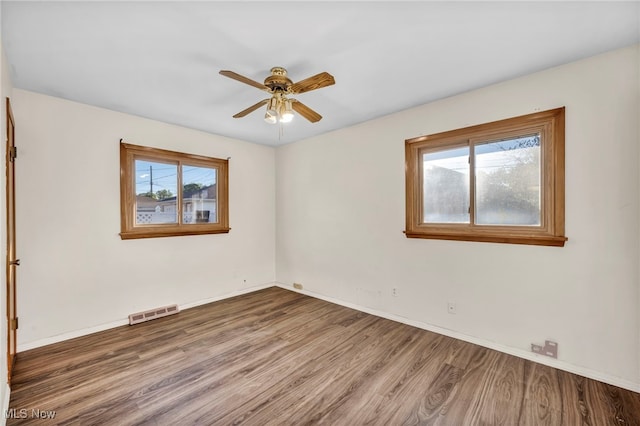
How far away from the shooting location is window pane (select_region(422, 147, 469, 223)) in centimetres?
294

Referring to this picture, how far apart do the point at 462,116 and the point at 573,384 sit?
98.8 inches

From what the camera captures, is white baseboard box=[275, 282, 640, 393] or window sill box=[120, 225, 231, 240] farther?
window sill box=[120, 225, 231, 240]

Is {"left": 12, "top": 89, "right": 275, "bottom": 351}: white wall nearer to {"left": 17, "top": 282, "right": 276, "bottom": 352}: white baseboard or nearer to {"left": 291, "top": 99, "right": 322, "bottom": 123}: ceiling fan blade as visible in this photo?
{"left": 17, "top": 282, "right": 276, "bottom": 352}: white baseboard

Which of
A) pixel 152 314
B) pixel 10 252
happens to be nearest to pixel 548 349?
pixel 152 314

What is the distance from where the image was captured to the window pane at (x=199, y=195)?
155 inches

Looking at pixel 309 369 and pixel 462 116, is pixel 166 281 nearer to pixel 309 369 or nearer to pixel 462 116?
pixel 309 369

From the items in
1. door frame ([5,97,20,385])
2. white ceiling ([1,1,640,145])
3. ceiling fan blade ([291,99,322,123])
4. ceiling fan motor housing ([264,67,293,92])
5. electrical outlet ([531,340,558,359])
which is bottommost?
electrical outlet ([531,340,558,359])

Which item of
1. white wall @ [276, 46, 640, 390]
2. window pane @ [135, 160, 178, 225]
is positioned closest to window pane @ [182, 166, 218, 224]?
window pane @ [135, 160, 178, 225]

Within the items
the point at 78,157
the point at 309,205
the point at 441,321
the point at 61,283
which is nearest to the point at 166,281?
the point at 61,283

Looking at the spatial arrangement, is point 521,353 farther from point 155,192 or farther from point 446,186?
point 155,192

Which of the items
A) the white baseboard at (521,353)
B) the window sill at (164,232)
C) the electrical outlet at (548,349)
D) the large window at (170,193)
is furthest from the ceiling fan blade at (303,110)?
the electrical outlet at (548,349)

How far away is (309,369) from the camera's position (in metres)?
2.36

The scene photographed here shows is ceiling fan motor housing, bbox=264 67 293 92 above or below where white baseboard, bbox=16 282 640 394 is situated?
above

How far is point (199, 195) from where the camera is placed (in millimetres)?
4105
